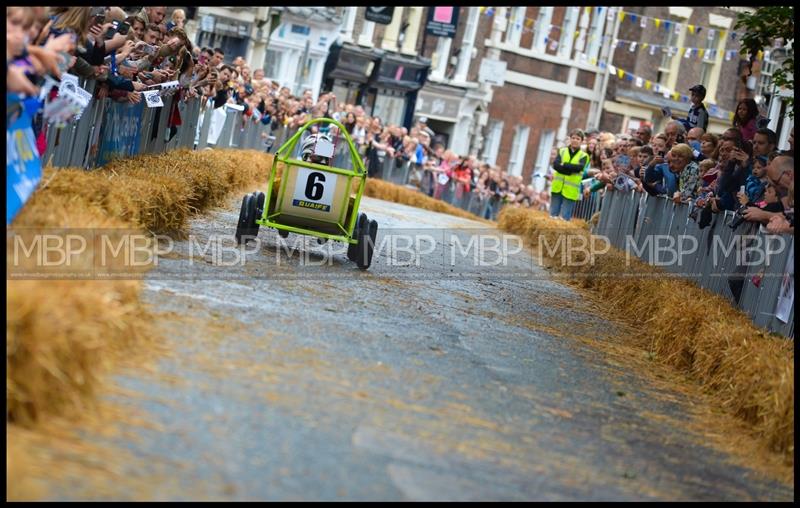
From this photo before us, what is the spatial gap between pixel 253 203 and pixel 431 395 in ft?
20.5

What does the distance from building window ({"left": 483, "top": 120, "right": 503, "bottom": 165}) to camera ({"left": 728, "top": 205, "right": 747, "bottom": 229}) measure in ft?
142

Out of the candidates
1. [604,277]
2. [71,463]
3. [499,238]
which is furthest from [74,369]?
[499,238]

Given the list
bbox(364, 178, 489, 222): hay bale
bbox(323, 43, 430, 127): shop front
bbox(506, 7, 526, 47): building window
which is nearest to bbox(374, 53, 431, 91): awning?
bbox(323, 43, 430, 127): shop front

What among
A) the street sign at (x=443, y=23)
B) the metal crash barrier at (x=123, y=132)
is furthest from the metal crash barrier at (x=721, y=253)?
the street sign at (x=443, y=23)

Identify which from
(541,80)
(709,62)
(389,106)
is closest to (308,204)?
(389,106)

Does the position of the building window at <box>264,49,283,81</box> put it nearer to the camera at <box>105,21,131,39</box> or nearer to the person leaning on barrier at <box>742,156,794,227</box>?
the camera at <box>105,21,131,39</box>

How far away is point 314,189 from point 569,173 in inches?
533

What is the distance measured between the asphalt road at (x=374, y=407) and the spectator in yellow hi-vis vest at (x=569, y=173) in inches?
551

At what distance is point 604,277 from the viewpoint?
18312 mm

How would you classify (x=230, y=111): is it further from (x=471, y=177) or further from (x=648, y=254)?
(x=471, y=177)

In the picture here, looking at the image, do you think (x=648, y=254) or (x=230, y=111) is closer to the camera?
(x=648, y=254)

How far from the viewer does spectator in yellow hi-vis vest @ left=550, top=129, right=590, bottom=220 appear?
27.6 m

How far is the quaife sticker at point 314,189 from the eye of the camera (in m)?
14.9

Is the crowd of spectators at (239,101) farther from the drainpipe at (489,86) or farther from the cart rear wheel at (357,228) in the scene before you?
the drainpipe at (489,86)
